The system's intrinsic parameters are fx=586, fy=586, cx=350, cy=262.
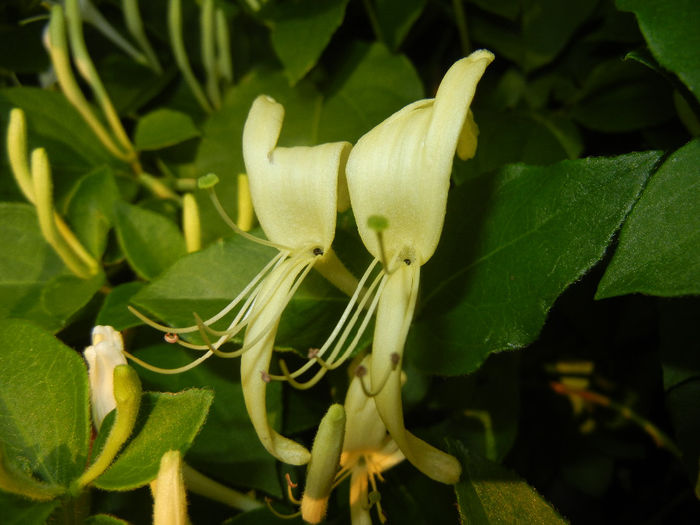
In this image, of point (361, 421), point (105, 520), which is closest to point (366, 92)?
point (361, 421)

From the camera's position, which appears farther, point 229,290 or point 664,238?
point 229,290

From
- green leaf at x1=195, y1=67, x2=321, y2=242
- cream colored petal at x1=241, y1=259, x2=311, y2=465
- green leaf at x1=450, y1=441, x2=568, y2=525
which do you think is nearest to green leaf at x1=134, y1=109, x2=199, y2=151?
green leaf at x1=195, y1=67, x2=321, y2=242

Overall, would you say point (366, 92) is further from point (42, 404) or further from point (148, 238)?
point (42, 404)

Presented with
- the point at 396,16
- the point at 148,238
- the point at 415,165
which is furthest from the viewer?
the point at 396,16

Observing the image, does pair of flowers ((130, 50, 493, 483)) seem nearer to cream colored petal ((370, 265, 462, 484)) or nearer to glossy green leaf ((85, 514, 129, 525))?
cream colored petal ((370, 265, 462, 484))

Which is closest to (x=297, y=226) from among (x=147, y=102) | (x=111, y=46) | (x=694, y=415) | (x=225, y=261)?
(x=225, y=261)

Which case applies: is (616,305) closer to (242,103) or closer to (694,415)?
(694,415)
